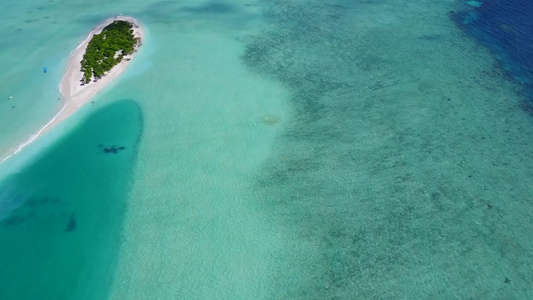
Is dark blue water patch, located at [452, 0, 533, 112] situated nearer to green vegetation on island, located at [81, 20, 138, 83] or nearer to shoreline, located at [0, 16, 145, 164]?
shoreline, located at [0, 16, 145, 164]

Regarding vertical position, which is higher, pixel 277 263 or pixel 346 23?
pixel 346 23

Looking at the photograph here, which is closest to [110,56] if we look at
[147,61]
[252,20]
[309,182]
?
[147,61]

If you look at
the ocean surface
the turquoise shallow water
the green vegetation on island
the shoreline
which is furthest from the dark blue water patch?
the green vegetation on island

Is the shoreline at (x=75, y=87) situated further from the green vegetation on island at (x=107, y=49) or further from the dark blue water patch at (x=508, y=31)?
the dark blue water patch at (x=508, y=31)

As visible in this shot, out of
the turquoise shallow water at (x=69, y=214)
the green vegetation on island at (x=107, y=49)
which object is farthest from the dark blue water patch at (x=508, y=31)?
the green vegetation on island at (x=107, y=49)

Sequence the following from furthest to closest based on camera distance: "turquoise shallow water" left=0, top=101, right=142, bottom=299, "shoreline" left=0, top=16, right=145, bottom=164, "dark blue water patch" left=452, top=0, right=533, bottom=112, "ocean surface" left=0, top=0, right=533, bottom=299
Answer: "dark blue water patch" left=452, top=0, right=533, bottom=112, "shoreline" left=0, top=16, right=145, bottom=164, "ocean surface" left=0, top=0, right=533, bottom=299, "turquoise shallow water" left=0, top=101, right=142, bottom=299

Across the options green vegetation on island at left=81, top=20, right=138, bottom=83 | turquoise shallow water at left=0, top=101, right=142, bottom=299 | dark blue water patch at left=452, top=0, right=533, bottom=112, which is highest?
green vegetation on island at left=81, top=20, right=138, bottom=83

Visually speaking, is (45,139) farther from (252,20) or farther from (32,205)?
(252,20)
